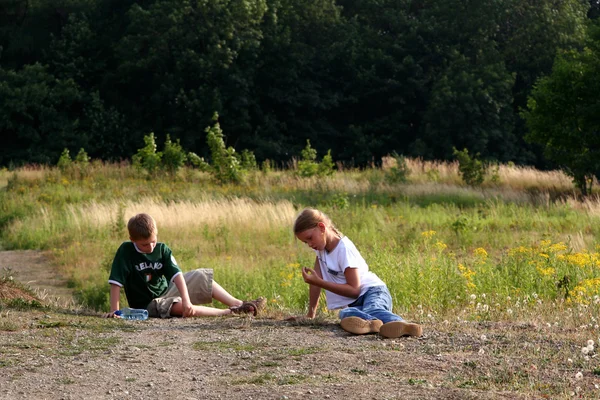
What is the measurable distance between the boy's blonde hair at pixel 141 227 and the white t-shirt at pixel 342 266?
1437 millimetres

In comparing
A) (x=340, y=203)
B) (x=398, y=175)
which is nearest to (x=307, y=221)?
(x=340, y=203)

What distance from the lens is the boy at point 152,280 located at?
802 centimetres

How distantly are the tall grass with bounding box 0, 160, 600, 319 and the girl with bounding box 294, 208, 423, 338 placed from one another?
3.63ft

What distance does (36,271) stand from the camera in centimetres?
1490

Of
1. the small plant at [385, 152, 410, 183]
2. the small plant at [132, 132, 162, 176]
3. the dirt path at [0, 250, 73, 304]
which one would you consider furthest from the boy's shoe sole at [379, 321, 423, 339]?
the small plant at [132, 132, 162, 176]

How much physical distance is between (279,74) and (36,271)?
113ft

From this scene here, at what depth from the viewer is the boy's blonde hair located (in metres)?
7.91

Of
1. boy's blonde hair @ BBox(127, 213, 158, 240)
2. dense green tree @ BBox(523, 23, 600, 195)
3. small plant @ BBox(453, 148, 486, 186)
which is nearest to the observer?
boy's blonde hair @ BBox(127, 213, 158, 240)

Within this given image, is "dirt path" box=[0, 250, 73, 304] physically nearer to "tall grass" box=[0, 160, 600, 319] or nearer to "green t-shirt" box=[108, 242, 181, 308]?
"tall grass" box=[0, 160, 600, 319]

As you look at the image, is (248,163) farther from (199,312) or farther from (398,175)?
(199,312)

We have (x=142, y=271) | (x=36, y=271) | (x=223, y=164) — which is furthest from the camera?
(x=223, y=164)

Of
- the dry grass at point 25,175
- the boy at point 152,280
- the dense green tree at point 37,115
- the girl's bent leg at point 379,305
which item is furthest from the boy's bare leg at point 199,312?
the dense green tree at point 37,115

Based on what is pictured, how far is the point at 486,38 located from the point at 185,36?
576 inches

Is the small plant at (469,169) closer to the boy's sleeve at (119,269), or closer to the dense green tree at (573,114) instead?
the dense green tree at (573,114)
